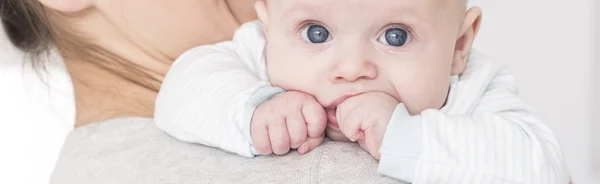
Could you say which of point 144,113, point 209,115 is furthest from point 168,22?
point 209,115

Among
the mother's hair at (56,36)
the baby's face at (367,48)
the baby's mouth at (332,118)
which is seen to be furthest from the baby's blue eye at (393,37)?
the mother's hair at (56,36)

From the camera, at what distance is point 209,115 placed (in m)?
1.15

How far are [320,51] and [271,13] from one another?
0.10 metres

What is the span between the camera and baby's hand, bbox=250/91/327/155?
106 centimetres

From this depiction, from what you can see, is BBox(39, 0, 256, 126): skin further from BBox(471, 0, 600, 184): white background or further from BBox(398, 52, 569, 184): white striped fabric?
BBox(471, 0, 600, 184): white background

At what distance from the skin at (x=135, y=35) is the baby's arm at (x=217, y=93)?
0.28 feet

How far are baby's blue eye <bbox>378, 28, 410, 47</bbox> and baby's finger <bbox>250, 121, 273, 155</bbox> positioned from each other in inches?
6.7

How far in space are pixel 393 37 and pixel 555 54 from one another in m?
1.70

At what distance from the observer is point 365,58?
1.04 meters


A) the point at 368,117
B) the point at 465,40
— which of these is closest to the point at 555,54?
the point at 465,40

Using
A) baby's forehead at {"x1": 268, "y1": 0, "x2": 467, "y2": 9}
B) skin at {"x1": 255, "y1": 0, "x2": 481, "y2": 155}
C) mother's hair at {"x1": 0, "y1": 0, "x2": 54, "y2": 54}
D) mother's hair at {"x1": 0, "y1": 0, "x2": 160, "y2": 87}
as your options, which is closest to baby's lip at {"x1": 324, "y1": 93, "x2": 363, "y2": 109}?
skin at {"x1": 255, "y1": 0, "x2": 481, "y2": 155}

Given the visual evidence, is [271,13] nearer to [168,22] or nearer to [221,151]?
[221,151]

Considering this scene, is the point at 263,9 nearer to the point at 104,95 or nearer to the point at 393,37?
the point at 393,37

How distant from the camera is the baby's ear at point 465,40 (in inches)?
45.6
